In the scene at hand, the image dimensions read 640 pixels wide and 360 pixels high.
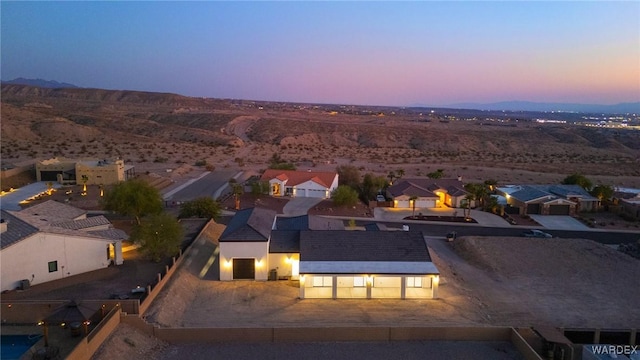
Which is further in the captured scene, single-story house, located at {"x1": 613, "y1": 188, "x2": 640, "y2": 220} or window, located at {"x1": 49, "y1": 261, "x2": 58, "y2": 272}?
single-story house, located at {"x1": 613, "y1": 188, "x2": 640, "y2": 220}

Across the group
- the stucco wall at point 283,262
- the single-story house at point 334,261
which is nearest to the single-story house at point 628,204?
the single-story house at point 334,261

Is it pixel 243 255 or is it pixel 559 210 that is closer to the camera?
pixel 243 255

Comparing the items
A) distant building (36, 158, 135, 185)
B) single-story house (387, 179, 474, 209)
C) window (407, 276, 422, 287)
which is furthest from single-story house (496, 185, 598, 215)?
distant building (36, 158, 135, 185)

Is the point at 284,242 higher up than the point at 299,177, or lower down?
lower down

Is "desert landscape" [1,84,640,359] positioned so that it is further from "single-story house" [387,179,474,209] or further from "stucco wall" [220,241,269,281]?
"single-story house" [387,179,474,209]

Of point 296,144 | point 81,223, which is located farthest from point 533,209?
point 296,144

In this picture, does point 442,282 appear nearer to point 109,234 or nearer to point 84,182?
point 109,234

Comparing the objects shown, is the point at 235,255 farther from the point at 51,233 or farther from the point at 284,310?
the point at 51,233
